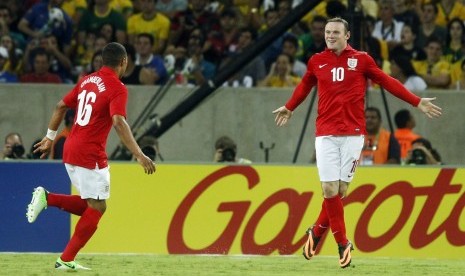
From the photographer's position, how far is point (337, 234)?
43.8 feet

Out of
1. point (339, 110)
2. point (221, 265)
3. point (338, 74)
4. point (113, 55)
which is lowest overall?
point (221, 265)

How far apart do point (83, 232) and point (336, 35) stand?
2863 mm

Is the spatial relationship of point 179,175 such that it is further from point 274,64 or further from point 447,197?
point 274,64

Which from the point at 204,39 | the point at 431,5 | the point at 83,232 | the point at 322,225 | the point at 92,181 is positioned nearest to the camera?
the point at 83,232

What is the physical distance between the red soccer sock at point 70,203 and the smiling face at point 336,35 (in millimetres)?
2625

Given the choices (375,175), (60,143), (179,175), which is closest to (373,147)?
(375,175)

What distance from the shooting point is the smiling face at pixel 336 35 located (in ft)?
44.1

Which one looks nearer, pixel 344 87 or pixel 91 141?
pixel 91 141

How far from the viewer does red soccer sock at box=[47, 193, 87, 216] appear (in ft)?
43.7

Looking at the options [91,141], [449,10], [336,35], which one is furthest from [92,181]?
[449,10]

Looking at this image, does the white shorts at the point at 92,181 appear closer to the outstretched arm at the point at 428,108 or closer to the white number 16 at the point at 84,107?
the white number 16 at the point at 84,107

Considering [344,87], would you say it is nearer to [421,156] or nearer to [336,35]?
[336,35]

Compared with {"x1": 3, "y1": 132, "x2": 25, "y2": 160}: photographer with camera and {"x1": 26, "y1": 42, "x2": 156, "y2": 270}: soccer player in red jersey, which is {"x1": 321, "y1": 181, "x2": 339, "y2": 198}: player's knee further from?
{"x1": 3, "y1": 132, "x2": 25, "y2": 160}: photographer with camera

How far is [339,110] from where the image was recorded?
1342 cm
